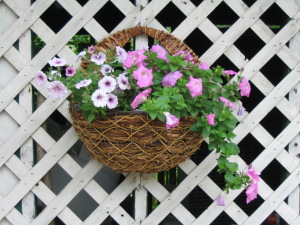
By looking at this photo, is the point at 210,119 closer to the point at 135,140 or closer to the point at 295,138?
the point at 135,140

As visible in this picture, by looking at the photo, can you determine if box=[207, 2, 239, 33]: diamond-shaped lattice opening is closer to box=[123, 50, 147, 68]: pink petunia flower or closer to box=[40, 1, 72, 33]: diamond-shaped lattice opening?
box=[40, 1, 72, 33]: diamond-shaped lattice opening

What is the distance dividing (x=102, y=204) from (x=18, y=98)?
540 mm

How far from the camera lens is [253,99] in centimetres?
280

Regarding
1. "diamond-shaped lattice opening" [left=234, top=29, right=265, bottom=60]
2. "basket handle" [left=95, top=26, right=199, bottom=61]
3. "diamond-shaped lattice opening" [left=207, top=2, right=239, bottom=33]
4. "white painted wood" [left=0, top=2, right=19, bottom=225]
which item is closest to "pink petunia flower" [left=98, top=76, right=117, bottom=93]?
"basket handle" [left=95, top=26, right=199, bottom=61]

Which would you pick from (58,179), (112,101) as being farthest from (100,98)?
(58,179)

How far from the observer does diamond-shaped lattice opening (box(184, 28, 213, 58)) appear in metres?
2.83

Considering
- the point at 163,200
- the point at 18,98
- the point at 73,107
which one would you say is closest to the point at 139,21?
the point at 73,107

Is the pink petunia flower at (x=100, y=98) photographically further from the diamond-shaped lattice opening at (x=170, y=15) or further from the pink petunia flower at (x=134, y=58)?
the diamond-shaped lattice opening at (x=170, y=15)

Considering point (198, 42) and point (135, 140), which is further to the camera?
point (198, 42)

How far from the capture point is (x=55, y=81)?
1.52m

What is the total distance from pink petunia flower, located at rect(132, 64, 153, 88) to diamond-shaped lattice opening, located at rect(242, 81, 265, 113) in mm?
1352

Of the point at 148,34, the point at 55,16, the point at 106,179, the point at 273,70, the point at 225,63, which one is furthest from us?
the point at 225,63

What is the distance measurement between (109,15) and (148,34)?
971 mm

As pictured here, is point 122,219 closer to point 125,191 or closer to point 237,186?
point 125,191
